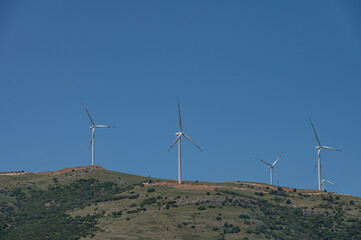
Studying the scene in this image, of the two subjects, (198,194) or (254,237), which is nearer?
(254,237)

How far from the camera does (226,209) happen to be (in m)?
185

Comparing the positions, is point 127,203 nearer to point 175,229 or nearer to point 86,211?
point 86,211

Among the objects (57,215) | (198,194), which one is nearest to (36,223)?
(57,215)

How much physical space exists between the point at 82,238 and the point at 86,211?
35.2 meters

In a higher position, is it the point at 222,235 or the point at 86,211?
the point at 86,211

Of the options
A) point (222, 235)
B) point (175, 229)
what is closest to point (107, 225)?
point (175, 229)

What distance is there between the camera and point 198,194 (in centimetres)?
19738

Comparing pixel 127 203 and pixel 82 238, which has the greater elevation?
pixel 127 203

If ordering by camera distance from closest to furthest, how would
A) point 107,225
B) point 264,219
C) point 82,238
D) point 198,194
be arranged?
point 82,238, point 107,225, point 264,219, point 198,194

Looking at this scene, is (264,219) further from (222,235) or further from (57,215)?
(57,215)

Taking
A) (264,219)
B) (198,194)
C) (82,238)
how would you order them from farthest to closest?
(198,194), (264,219), (82,238)

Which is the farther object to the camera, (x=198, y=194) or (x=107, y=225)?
(x=198, y=194)

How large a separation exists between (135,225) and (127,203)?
96.1 ft

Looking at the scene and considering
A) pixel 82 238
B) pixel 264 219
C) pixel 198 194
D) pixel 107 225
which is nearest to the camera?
pixel 82 238
